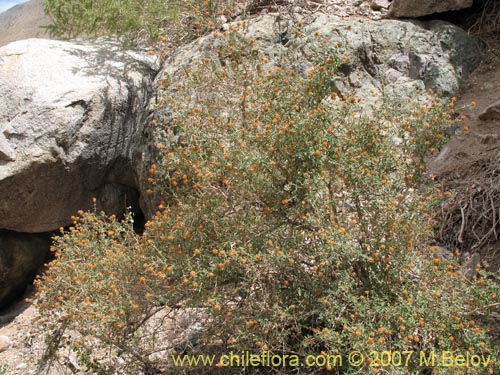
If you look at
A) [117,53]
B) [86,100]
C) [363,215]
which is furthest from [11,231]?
[363,215]

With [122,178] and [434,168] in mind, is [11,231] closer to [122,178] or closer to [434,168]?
[122,178]

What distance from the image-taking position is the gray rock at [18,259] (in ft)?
17.7

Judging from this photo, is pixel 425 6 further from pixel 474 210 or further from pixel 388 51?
pixel 474 210

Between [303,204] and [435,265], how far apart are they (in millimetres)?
710

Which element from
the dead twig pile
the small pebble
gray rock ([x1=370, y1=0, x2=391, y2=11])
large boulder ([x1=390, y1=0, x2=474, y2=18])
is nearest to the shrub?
gray rock ([x1=370, y1=0, x2=391, y2=11])

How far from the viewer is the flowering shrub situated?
2.70 metres

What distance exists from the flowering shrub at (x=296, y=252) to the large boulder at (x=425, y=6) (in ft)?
7.70

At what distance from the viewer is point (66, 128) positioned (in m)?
4.94

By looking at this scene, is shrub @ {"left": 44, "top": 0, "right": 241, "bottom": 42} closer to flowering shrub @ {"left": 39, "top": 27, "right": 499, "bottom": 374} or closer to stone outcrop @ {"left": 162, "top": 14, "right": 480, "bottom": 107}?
stone outcrop @ {"left": 162, "top": 14, "right": 480, "bottom": 107}

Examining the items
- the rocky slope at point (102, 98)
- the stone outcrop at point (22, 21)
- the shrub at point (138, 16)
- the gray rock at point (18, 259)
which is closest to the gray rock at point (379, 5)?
the rocky slope at point (102, 98)

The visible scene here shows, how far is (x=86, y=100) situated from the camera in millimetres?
5039

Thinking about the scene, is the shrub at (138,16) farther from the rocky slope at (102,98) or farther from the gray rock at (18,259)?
the gray rock at (18,259)

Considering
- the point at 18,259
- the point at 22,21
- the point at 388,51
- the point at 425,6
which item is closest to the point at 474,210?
the point at 388,51

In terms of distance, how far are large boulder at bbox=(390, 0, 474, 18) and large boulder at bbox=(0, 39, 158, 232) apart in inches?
93.1
